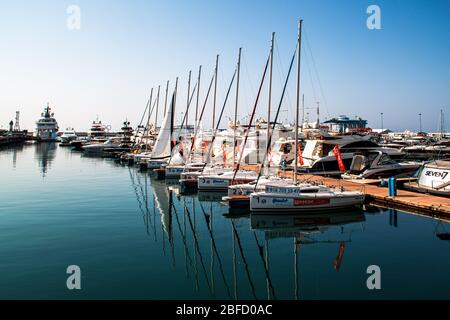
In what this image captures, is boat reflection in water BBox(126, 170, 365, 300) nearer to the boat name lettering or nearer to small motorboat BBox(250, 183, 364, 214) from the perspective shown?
small motorboat BBox(250, 183, 364, 214)

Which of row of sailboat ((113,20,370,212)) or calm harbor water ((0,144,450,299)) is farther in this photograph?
row of sailboat ((113,20,370,212))

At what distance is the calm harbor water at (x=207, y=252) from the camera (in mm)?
13227

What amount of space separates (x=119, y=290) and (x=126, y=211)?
14.0 meters

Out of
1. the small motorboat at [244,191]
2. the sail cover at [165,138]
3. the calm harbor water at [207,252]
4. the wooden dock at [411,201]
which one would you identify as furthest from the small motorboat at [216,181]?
the sail cover at [165,138]

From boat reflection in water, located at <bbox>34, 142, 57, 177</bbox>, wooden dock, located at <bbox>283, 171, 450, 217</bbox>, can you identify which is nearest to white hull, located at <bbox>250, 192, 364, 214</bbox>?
wooden dock, located at <bbox>283, 171, 450, 217</bbox>

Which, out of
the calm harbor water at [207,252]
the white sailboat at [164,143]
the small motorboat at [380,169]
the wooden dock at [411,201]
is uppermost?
the white sailboat at [164,143]

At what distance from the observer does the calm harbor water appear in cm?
1323

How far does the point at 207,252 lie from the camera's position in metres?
17.8

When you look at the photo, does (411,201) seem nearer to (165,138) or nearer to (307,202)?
(307,202)

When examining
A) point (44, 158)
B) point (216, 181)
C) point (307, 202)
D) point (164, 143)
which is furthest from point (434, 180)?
point (44, 158)

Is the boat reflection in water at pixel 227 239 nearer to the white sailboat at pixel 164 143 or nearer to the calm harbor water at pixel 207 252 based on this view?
the calm harbor water at pixel 207 252

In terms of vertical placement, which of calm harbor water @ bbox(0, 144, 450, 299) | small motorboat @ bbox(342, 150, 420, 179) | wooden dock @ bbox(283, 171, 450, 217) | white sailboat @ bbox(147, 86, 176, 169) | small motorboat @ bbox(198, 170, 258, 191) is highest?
white sailboat @ bbox(147, 86, 176, 169)

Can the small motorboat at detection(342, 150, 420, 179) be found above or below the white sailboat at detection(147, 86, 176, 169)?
below
